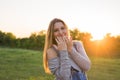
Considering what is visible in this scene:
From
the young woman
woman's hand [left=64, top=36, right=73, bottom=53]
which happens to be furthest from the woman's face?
woman's hand [left=64, top=36, right=73, bottom=53]

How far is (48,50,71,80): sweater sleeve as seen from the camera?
3.96m

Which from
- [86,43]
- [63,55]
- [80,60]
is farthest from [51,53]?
[86,43]

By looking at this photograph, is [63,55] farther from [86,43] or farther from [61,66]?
[86,43]

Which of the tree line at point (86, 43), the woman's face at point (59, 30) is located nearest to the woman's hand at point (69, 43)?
the woman's face at point (59, 30)

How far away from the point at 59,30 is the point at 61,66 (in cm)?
45

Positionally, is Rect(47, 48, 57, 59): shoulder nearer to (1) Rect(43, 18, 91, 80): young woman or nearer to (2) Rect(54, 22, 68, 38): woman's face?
(1) Rect(43, 18, 91, 80): young woman

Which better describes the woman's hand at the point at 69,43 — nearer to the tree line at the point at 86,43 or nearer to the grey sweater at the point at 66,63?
the grey sweater at the point at 66,63

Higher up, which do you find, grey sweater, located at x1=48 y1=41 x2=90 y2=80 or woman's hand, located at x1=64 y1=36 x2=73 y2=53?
woman's hand, located at x1=64 y1=36 x2=73 y2=53

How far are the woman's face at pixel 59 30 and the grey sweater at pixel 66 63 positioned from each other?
205 mm

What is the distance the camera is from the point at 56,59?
4.10 meters

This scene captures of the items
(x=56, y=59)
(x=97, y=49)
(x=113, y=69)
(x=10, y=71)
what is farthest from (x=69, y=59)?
(x=97, y=49)

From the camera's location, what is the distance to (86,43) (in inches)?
1409

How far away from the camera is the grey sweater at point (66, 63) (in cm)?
397

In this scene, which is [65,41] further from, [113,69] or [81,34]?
[81,34]
